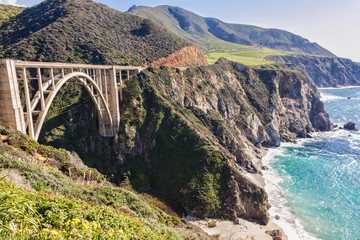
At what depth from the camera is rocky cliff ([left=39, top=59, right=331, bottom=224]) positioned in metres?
32.7

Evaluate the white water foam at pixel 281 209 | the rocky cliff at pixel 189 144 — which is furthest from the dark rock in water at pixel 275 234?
the rocky cliff at pixel 189 144

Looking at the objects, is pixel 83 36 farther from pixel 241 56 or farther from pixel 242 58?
pixel 241 56

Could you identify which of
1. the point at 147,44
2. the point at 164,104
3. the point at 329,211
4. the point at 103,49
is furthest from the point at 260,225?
the point at 147,44

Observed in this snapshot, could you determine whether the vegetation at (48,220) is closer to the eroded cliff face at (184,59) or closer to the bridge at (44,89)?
the bridge at (44,89)

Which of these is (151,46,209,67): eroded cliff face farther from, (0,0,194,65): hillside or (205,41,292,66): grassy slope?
(205,41,292,66): grassy slope

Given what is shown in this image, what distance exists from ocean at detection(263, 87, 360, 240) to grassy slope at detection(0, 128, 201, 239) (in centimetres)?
2527

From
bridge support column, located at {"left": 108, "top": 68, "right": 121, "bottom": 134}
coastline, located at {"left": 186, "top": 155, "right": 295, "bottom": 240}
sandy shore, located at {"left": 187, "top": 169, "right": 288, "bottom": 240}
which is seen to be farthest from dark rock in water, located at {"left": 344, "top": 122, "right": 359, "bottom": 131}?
bridge support column, located at {"left": 108, "top": 68, "right": 121, "bottom": 134}

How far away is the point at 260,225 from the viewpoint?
30.9 m

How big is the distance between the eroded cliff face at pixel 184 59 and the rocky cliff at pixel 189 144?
15.5 ft

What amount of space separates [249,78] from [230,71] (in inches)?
313

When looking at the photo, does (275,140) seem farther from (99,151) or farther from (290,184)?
(99,151)

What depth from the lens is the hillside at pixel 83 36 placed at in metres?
45.9

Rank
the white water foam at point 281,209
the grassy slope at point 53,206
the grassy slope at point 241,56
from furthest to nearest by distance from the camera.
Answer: the grassy slope at point 241,56 → the white water foam at point 281,209 → the grassy slope at point 53,206

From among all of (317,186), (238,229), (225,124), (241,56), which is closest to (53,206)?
(238,229)
